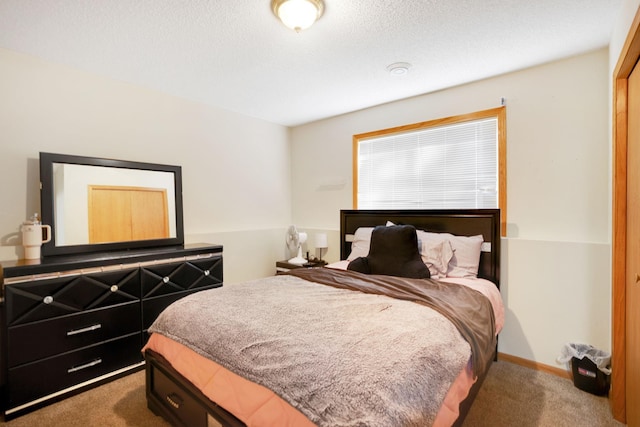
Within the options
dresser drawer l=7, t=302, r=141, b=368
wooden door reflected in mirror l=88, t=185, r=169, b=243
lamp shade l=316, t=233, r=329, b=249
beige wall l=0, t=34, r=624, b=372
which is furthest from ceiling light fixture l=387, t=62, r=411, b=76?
dresser drawer l=7, t=302, r=141, b=368

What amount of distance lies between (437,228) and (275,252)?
7.35 feet

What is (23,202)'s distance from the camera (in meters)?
2.41

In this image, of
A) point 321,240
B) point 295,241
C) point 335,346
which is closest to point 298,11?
point 335,346

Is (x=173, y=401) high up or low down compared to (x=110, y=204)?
down

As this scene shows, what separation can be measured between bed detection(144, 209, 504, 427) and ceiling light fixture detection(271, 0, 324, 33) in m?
1.70

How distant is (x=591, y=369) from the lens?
2174 mm

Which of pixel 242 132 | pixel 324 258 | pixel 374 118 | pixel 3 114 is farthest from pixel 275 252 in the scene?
pixel 3 114

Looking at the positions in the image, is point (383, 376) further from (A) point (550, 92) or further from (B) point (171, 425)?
(A) point (550, 92)

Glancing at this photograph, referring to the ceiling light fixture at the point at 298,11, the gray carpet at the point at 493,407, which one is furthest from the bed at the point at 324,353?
the ceiling light fixture at the point at 298,11

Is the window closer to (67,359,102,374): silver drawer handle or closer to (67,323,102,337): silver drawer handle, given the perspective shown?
(67,323,102,337): silver drawer handle

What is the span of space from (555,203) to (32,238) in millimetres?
4074

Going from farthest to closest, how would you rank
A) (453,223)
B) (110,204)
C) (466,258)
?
1. (453,223)
2. (110,204)
3. (466,258)

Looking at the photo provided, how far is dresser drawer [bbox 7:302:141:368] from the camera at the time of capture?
1999 millimetres

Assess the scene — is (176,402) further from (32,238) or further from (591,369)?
(591,369)
